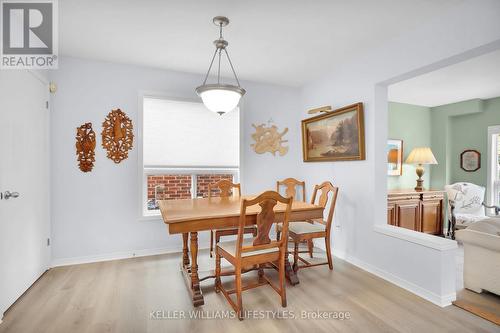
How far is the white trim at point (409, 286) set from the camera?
7.59ft

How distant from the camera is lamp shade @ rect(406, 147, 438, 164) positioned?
15.3 ft

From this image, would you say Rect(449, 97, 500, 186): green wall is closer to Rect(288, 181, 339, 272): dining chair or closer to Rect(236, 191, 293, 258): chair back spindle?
Rect(288, 181, 339, 272): dining chair

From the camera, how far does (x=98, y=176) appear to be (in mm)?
3326

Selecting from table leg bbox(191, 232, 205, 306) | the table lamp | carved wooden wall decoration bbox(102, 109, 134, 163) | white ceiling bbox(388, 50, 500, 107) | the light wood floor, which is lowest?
the light wood floor

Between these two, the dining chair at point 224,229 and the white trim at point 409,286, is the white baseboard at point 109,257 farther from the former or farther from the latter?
the white trim at point 409,286

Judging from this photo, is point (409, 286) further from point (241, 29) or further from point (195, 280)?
point (241, 29)

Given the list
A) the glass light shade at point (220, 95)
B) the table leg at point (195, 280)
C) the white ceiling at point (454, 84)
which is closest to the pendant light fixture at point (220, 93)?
the glass light shade at point (220, 95)

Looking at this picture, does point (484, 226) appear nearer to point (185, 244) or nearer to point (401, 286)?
point (401, 286)

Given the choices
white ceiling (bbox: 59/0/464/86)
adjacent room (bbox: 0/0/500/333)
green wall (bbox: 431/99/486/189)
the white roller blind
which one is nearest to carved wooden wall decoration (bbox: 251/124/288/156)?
adjacent room (bbox: 0/0/500/333)

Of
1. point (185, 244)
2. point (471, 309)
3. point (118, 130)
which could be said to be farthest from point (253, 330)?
point (118, 130)

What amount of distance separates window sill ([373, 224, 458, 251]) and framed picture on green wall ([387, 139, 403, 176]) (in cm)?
234

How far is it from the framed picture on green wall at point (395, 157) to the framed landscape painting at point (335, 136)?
182 centimetres

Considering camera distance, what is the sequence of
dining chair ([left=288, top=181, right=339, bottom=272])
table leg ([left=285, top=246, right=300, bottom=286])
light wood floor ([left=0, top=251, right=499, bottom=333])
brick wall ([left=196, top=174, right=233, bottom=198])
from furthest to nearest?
brick wall ([left=196, top=174, right=233, bottom=198]), dining chair ([left=288, top=181, right=339, bottom=272]), table leg ([left=285, top=246, right=300, bottom=286]), light wood floor ([left=0, top=251, right=499, bottom=333])

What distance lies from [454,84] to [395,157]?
150 cm
